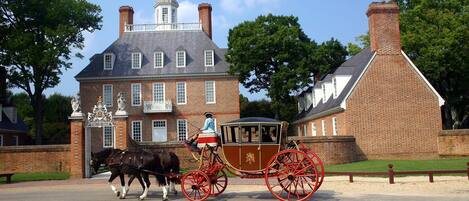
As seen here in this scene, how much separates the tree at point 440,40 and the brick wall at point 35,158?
24.3m

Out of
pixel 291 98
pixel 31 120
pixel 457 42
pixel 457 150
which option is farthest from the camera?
pixel 31 120

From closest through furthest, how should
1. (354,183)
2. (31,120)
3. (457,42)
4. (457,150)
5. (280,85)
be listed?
1. (354,183)
2. (457,150)
3. (457,42)
4. (280,85)
5. (31,120)

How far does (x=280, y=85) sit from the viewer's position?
39.0 metres

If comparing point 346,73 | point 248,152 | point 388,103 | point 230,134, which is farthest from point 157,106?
point 248,152

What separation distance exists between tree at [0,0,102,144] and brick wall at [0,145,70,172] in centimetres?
1158

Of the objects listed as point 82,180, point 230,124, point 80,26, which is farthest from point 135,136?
point 230,124

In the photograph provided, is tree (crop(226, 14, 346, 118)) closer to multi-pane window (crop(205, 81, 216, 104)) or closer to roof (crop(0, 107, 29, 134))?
multi-pane window (crop(205, 81, 216, 104))

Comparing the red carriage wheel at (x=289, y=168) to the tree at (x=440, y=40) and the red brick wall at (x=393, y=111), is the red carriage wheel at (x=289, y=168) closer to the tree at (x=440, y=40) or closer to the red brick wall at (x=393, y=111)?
the red brick wall at (x=393, y=111)

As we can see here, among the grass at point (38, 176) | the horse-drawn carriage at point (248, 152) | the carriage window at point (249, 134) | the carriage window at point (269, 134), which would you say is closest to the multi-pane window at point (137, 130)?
the grass at point (38, 176)

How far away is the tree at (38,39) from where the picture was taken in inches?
1359

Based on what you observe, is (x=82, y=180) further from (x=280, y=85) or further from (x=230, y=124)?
(x=280, y=85)

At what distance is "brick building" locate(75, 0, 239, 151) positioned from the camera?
39.8 m

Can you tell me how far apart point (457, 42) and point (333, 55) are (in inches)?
415

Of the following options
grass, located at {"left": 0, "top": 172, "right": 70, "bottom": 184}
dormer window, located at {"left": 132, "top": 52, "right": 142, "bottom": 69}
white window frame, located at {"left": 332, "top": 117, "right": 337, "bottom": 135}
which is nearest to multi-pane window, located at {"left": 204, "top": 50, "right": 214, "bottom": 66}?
dormer window, located at {"left": 132, "top": 52, "right": 142, "bottom": 69}
